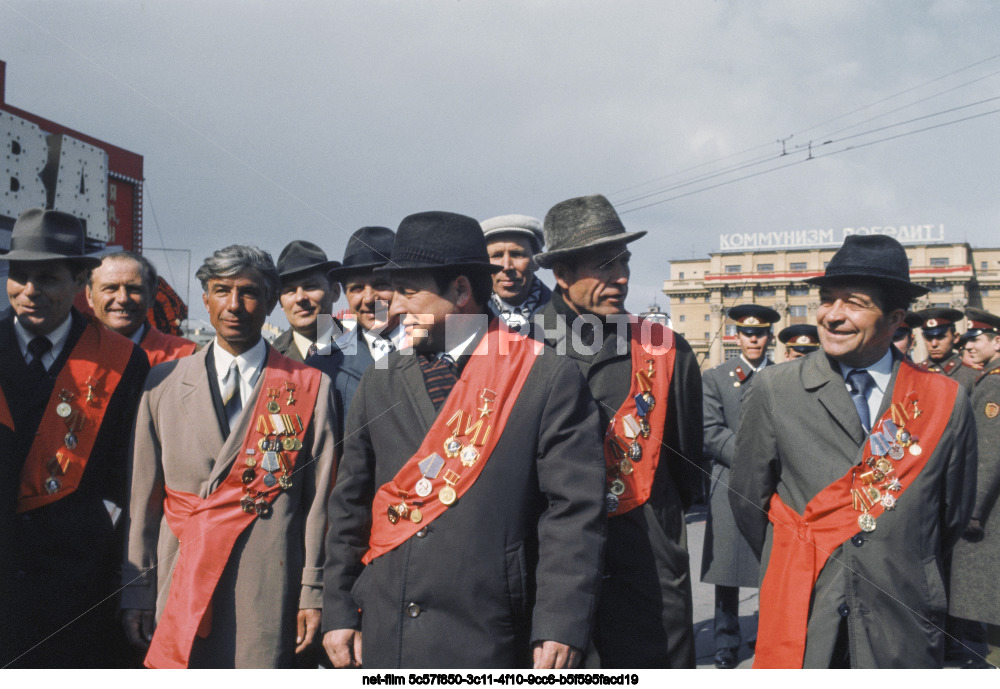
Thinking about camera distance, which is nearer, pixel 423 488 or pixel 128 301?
pixel 423 488

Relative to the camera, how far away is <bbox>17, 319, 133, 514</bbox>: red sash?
3021 millimetres

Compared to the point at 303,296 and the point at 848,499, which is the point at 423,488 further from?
the point at 303,296

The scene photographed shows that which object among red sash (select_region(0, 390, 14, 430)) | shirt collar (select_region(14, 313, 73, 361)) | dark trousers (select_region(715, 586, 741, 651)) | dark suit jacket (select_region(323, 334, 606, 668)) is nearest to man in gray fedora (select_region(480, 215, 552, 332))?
dark suit jacket (select_region(323, 334, 606, 668))

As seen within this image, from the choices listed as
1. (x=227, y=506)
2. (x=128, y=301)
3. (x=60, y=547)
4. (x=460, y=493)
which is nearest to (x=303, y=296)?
(x=128, y=301)

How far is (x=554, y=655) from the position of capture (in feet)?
7.23

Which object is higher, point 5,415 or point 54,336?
point 54,336

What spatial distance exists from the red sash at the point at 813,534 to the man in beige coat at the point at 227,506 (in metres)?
1.84

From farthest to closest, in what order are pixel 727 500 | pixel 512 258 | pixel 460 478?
pixel 727 500 < pixel 512 258 < pixel 460 478

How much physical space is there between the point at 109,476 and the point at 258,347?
89 cm

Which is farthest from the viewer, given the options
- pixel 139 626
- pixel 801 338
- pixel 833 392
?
pixel 801 338

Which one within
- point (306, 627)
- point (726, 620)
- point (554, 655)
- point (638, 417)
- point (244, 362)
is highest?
point (244, 362)

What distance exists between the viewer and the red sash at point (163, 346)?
159 inches

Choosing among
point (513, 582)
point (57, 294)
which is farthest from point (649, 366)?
point (57, 294)

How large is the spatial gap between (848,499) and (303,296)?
3383 millimetres
